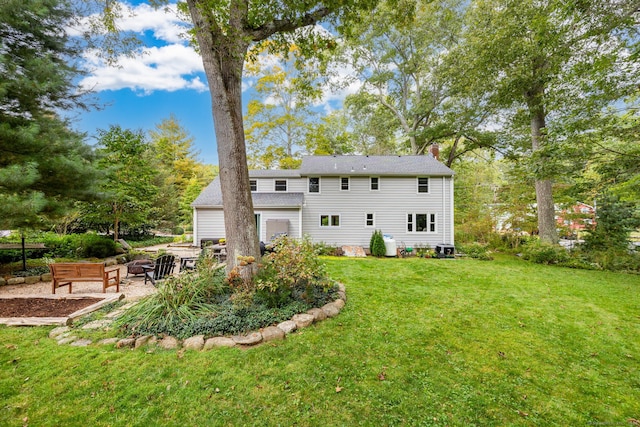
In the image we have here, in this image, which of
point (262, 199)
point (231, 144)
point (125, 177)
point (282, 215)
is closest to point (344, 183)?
point (282, 215)

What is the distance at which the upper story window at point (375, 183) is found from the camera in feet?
45.6

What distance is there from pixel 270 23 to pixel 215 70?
177 cm

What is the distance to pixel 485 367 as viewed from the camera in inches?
125

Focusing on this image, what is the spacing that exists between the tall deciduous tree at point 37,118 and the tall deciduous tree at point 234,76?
465cm

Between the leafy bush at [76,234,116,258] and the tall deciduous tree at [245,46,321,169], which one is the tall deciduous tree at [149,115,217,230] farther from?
the leafy bush at [76,234,116,258]

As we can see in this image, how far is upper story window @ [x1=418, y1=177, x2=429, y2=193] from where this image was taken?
13.8 meters

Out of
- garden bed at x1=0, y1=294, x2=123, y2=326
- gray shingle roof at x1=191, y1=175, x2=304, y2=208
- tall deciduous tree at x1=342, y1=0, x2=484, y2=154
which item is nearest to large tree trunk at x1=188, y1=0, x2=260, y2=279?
garden bed at x1=0, y1=294, x2=123, y2=326

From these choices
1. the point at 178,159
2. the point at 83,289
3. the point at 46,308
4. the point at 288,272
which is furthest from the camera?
the point at 178,159

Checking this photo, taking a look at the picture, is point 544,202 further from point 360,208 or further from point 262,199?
point 262,199

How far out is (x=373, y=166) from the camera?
1430 centimetres

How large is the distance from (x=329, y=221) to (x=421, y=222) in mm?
5449

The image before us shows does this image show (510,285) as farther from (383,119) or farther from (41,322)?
(383,119)

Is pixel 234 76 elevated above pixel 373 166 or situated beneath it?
situated beneath

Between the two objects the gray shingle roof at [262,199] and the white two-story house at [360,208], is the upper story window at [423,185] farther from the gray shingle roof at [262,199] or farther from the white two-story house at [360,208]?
the gray shingle roof at [262,199]
